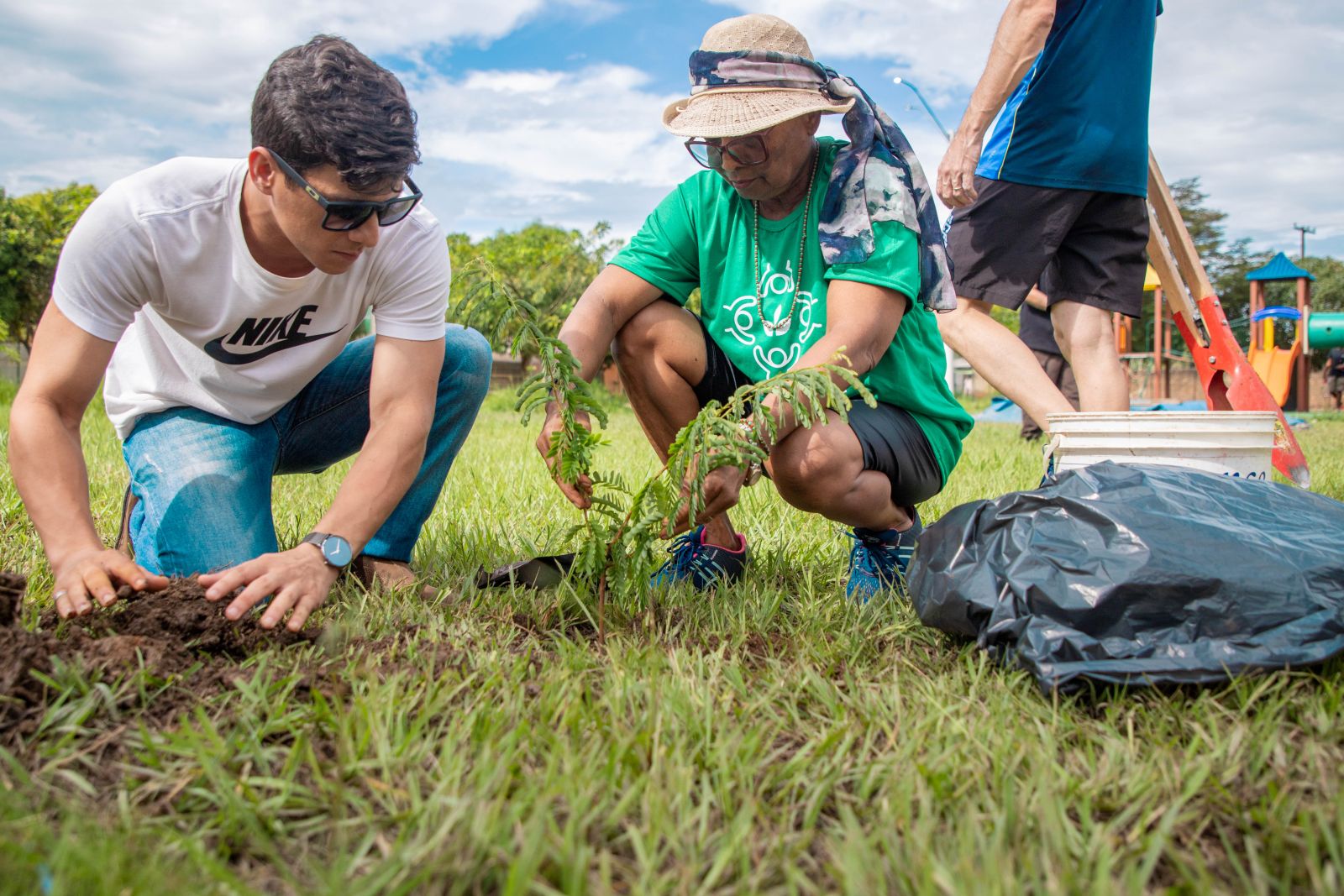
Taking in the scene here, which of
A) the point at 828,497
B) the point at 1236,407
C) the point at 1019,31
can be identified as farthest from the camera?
the point at 1236,407

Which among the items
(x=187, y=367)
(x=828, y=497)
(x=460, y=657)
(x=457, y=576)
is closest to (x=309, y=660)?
(x=460, y=657)

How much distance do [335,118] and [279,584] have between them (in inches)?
39.2

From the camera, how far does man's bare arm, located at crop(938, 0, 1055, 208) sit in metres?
3.11

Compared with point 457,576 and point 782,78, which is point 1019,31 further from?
point 457,576

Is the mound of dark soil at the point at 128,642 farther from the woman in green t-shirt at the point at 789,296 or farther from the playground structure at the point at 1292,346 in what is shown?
the playground structure at the point at 1292,346

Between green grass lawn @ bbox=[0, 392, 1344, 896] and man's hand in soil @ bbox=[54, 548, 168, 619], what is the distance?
184 mm

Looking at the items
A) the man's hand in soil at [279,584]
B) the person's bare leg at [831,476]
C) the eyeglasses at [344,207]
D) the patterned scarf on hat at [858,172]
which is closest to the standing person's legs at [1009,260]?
the patterned scarf on hat at [858,172]

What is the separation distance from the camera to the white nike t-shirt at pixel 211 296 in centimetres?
214

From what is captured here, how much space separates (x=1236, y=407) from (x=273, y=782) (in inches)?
173

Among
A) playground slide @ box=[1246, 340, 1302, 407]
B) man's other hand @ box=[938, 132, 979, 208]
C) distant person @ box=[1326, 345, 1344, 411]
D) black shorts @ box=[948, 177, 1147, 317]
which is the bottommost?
distant person @ box=[1326, 345, 1344, 411]

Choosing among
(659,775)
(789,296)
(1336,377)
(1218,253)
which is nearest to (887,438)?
(789,296)

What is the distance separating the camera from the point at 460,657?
73.9 inches

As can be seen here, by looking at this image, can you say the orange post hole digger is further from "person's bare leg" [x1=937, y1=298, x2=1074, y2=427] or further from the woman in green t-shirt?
the woman in green t-shirt

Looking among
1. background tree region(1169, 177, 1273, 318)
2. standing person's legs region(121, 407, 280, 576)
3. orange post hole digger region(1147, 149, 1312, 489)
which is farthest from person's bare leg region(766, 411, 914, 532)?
background tree region(1169, 177, 1273, 318)
